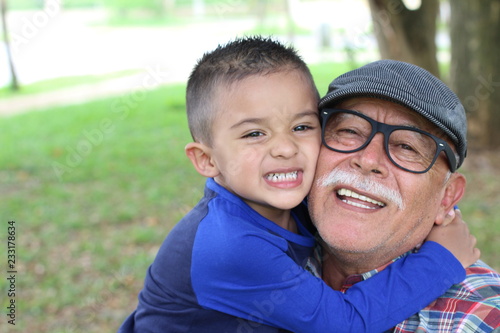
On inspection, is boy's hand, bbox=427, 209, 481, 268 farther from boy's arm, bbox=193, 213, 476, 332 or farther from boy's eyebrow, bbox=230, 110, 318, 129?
boy's eyebrow, bbox=230, 110, 318, 129

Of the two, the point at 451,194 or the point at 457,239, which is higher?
the point at 451,194

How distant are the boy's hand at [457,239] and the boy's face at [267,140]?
568 mm

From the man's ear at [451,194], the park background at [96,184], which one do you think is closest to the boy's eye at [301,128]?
the man's ear at [451,194]

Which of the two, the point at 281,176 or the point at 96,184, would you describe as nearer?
the point at 281,176

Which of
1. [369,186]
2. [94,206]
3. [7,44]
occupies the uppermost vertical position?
[369,186]

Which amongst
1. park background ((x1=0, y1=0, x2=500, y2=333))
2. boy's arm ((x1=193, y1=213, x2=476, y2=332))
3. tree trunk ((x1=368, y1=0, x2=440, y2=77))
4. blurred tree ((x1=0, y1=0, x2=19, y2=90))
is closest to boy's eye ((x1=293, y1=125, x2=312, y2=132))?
boy's arm ((x1=193, y1=213, x2=476, y2=332))

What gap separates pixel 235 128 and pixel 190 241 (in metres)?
0.48

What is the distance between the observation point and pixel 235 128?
7.27 feet

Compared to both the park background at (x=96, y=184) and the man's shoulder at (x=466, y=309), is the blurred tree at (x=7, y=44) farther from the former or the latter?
the man's shoulder at (x=466, y=309)

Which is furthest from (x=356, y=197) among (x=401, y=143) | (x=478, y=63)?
(x=478, y=63)

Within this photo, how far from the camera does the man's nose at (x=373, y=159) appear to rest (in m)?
2.11

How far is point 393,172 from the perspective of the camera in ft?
6.91

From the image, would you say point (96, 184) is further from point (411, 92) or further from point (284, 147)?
point (411, 92)

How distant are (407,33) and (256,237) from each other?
5.33m
